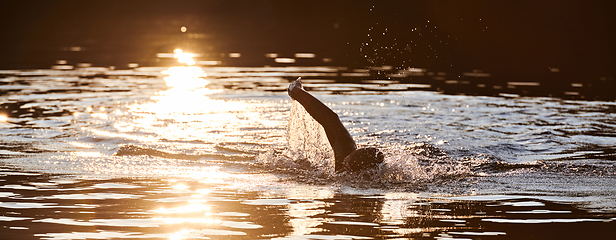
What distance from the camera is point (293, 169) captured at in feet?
36.4

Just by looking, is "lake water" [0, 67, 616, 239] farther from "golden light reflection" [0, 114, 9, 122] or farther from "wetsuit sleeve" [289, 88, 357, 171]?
"wetsuit sleeve" [289, 88, 357, 171]

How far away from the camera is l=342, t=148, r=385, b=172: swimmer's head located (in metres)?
9.88

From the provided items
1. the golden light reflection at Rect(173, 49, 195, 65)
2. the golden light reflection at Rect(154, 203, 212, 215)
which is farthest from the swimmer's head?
the golden light reflection at Rect(173, 49, 195, 65)

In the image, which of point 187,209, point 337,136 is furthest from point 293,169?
point 187,209

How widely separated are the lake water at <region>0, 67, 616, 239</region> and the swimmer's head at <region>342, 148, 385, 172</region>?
0.19 m

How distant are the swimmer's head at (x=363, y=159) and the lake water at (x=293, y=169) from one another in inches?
7.3

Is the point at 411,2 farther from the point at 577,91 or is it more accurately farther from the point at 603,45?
the point at 577,91

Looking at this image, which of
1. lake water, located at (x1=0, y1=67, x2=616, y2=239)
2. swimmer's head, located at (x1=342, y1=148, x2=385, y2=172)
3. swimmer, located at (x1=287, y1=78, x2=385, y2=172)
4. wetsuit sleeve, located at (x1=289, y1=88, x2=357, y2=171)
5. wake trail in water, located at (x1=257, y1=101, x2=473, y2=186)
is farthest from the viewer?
wetsuit sleeve, located at (x1=289, y1=88, x2=357, y2=171)

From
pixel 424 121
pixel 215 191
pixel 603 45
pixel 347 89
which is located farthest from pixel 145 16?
pixel 215 191

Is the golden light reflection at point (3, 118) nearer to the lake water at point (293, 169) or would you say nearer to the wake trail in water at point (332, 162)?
the lake water at point (293, 169)

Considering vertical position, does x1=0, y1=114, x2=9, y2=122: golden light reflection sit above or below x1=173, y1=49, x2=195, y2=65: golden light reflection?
below

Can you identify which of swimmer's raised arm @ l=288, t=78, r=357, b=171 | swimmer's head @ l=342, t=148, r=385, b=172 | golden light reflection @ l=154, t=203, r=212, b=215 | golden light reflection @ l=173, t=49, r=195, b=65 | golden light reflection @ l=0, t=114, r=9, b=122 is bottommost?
golden light reflection @ l=154, t=203, r=212, b=215

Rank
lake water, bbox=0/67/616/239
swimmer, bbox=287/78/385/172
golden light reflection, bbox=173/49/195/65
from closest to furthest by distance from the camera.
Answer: lake water, bbox=0/67/616/239 < swimmer, bbox=287/78/385/172 < golden light reflection, bbox=173/49/195/65

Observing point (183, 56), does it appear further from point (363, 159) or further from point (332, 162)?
point (363, 159)
